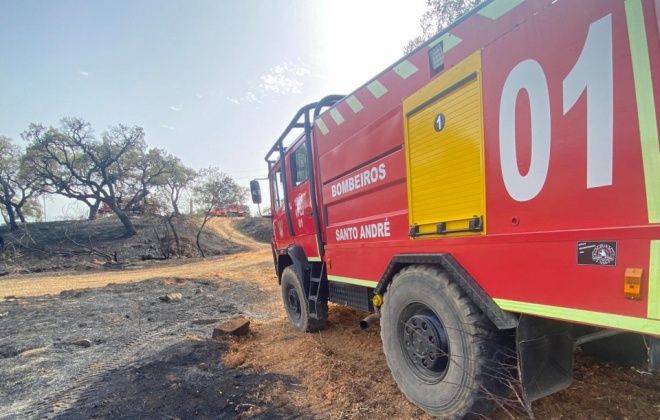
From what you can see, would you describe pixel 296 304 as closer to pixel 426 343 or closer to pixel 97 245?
pixel 426 343

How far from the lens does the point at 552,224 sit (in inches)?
73.7

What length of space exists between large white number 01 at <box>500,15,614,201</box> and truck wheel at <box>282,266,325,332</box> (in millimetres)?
3785

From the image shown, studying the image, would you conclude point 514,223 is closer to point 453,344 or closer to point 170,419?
point 453,344

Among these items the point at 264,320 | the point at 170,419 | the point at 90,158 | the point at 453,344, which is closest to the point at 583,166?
the point at 453,344

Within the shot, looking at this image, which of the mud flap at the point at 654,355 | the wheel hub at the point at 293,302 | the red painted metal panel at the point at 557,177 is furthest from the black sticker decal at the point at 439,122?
the wheel hub at the point at 293,302

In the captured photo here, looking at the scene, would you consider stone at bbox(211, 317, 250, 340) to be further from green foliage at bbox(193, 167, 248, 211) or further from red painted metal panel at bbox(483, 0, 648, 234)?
green foliage at bbox(193, 167, 248, 211)

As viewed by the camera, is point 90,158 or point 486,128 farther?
point 90,158

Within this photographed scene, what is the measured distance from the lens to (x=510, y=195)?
209 centimetres

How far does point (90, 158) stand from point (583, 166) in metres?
33.7

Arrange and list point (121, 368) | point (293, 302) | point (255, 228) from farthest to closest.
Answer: point (255, 228), point (293, 302), point (121, 368)

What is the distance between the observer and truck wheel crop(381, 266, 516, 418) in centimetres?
229

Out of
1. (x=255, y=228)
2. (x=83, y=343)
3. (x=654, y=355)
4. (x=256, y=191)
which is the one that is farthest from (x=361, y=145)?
(x=255, y=228)

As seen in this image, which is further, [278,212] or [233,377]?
[278,212]

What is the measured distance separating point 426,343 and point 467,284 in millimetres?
678
